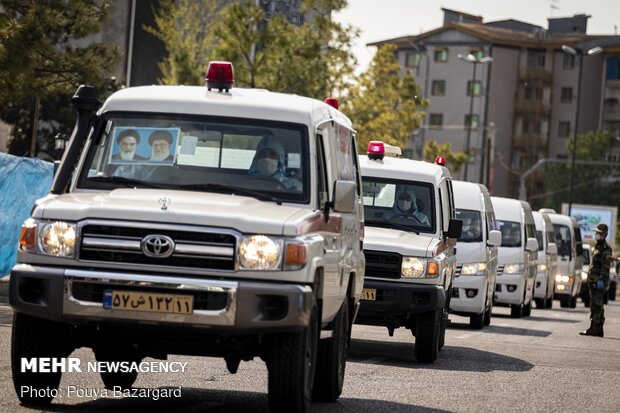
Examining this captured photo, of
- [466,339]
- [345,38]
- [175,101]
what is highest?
[345,38]

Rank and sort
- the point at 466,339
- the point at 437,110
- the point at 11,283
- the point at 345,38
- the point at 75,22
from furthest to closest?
the point at 437,110 → the point at 345,38 → the point at 75,22 → the point at 466,339 → the point at 11,283

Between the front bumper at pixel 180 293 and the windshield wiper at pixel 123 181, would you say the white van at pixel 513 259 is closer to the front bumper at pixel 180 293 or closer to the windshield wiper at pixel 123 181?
the windshield wiper at pixel 123 181

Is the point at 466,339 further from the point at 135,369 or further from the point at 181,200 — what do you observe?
the point at 181,200

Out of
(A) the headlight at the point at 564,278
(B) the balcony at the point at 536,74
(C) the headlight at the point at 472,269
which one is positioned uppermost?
(B) the balcony at the point at 536,74

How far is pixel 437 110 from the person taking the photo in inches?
5241

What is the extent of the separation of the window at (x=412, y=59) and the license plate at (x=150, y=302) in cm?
12477

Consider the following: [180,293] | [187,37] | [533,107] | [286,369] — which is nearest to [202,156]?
[180,293]

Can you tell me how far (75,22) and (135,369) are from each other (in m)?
22.6

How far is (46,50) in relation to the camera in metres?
31.0

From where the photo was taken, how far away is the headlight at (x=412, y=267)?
1747 cm

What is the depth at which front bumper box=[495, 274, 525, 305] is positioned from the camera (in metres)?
32.6

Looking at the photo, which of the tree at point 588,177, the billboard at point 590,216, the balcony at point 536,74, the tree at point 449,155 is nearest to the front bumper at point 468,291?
the billboard at point 590,216

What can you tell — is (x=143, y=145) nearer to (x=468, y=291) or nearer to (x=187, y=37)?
(x=468, y=291)

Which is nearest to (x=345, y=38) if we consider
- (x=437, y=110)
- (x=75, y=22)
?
(x=75, y=22)
